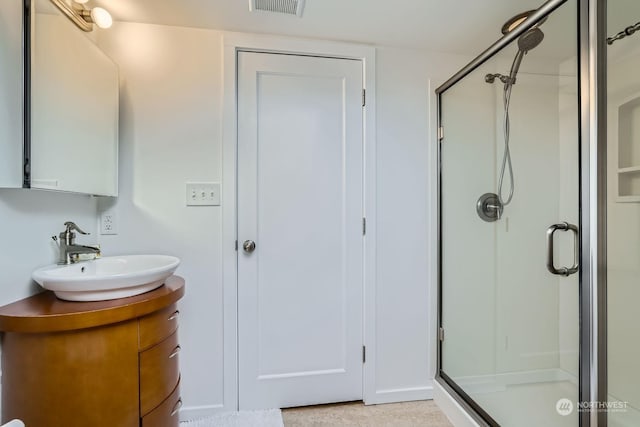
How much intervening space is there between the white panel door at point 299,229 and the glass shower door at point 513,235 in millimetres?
595

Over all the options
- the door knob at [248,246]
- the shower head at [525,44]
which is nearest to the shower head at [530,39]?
the shower head at [525,44]

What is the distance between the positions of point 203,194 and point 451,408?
72.8 inches

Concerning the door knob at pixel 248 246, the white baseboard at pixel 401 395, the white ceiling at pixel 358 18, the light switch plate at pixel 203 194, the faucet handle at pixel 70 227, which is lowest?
the white baseboard at pixel 401 395

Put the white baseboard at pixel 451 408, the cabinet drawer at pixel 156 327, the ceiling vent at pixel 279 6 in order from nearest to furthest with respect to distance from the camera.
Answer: the cabinet drawer at pixel 156 327
the ceiling vent at pixel 279 6
the white baseboard at pixel 451 408

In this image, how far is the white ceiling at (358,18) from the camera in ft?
4.73

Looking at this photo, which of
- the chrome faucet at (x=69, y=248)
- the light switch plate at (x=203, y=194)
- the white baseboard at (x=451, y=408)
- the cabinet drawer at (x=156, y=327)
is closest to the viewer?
the cabinet drawer at (x=156, y=327)

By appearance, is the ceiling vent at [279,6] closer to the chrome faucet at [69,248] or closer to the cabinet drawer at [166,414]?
the chrome faucet at [69,248]

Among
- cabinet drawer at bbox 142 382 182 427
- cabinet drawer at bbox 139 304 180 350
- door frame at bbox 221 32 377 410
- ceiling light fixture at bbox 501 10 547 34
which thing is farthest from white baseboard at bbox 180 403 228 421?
ceiling light fixture at bbox 501 10 547 34

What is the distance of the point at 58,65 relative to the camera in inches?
46.6

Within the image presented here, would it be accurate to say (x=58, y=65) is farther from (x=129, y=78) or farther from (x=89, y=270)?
(x=89, y=270)

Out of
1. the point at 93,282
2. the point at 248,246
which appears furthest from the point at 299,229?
the point at 93,282

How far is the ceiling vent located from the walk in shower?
952 millimetres

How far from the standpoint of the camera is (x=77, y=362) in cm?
94

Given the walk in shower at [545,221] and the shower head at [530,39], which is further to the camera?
the shower head at [530,39]
